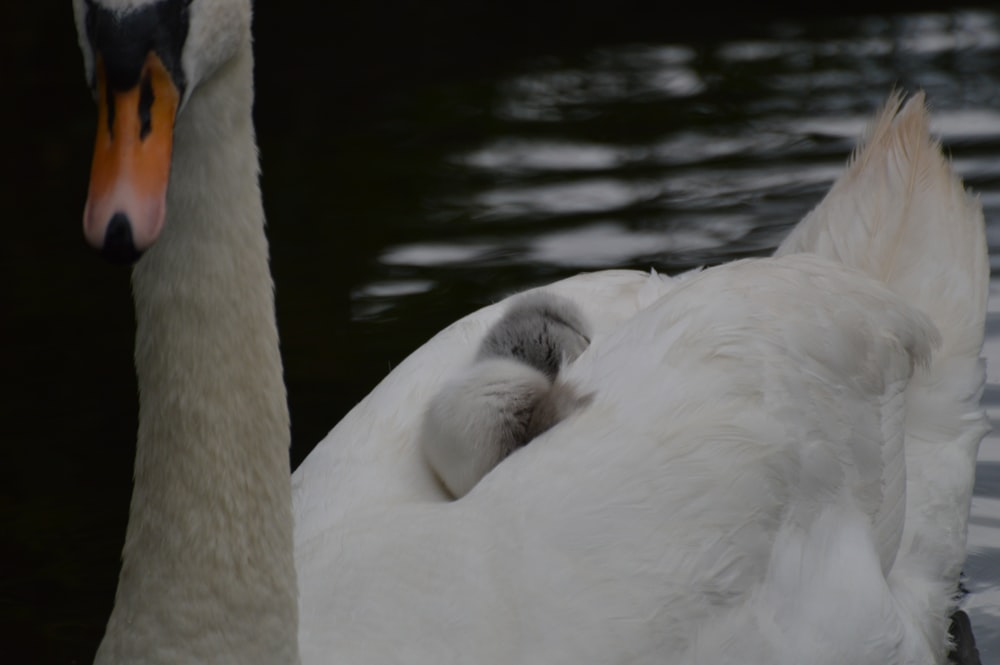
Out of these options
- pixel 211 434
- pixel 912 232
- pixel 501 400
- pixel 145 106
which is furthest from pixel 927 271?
pixel 145 106

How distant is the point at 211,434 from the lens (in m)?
3.28

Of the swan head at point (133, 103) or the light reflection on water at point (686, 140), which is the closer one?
the swan head at point (133, 103)

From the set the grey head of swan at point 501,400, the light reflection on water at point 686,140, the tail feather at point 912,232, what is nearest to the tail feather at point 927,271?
the tail feather at point 912,232

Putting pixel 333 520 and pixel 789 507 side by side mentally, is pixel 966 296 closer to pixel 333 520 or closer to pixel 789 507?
pixel 789 507

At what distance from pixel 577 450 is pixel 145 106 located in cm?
147

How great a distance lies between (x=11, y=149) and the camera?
927 centimetres

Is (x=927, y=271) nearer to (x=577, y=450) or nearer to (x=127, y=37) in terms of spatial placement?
(x=577, y=450)

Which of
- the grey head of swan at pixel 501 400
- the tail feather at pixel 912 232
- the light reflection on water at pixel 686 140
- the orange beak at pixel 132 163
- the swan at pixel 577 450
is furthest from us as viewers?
the light reflection on water at pixel 686 140

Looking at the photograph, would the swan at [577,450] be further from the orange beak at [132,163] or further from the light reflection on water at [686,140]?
the light reflection on water at [686,140]

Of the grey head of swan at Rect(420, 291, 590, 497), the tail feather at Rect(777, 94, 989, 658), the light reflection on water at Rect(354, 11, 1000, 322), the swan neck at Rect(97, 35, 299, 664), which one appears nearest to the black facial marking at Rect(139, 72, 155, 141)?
the swan neck at Rect(97, 35, 299, 664)

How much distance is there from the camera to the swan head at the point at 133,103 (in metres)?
2.65

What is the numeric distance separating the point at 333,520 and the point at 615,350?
0.76 metres

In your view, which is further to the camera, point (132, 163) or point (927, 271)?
point (927, 271)

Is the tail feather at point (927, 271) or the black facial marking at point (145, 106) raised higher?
the black facial marking at point (145, 106)
